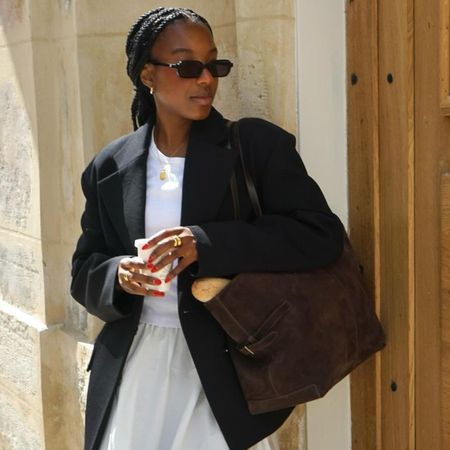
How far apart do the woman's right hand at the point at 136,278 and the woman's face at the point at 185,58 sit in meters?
0.49

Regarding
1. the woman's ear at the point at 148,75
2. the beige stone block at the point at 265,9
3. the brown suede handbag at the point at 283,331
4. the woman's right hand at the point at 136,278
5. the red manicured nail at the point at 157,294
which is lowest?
the brown suede handbag at the point at 283,331

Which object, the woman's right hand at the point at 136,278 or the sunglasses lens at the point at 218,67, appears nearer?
the woman's right hand at the point at 136,278

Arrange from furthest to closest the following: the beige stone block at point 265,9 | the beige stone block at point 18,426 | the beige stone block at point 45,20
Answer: the beige stone block at point 18,426 → the beige stone block at point 45,20 → the beige stone block at point 265,9

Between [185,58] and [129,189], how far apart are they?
43cm

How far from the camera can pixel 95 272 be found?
2674 millimetres

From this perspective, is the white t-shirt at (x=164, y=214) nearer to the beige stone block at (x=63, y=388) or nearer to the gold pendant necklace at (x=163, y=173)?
the gold pendant necklace at (x=163, y=173)

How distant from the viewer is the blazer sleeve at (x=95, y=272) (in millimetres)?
2605

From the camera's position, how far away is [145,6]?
354 centimetres

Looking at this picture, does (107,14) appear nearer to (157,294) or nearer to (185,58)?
(185,58)

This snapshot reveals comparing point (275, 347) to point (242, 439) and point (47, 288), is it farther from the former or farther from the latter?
point (47, 288)

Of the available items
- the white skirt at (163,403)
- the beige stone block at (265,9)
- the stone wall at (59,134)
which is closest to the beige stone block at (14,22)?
the stone wall at (59,134)

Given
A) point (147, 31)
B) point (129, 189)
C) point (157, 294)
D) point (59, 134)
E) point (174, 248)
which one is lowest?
point (157, 294)

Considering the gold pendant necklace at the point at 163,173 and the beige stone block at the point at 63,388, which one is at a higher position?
the gold pendant necklace at the point at 163,173

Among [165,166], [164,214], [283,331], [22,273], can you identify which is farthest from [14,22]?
[283,331]
